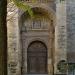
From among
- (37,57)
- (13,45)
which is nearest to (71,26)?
(13,45)

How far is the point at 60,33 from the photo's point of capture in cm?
2030

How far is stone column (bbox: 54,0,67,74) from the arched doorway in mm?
6261

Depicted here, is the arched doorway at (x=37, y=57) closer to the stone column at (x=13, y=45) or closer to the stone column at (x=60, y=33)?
the stone column at (x=13, y=45)

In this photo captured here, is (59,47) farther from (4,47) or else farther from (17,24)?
(4,47)

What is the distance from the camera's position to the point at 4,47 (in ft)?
20.7

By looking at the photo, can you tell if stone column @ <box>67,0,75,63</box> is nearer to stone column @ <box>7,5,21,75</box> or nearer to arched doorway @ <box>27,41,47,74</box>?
stone column @ <box>7,5,21,75</box>

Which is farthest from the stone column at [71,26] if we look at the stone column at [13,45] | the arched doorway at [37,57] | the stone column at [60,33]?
the arched doorway at [37,57]

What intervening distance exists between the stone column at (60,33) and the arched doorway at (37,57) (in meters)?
6.26

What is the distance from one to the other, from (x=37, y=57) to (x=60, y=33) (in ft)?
22.0

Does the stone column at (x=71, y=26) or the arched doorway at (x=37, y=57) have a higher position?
the stone column at (x=71, y=26)

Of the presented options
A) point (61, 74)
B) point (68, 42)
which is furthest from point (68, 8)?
point (61, 74)

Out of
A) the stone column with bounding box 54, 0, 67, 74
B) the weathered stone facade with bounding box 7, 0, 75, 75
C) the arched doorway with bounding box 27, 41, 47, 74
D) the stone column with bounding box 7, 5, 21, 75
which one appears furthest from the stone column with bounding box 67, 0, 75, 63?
the arched doorway with bounding box 27, 41, 47, 74

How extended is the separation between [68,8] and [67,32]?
1.30 meters

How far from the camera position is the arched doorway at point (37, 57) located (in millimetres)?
26531
